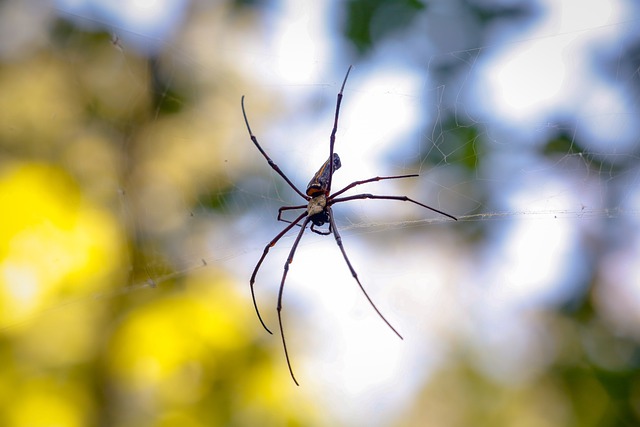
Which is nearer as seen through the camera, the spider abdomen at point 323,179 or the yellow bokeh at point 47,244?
the spider abdomen at point 323,179

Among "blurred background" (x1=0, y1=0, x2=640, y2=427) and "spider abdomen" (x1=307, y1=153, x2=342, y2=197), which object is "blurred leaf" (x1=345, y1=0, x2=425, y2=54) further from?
"spider abdomen" (x1=307, y1=153, x2=342, y2=197)

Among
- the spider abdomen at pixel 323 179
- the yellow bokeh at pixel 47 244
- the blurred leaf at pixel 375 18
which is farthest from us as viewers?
the blurred leaf at pixel 375 18

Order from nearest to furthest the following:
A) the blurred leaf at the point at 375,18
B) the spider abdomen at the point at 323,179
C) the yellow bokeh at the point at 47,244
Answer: the spider abdomen at the point at 323,179 < the yellow bokeh at the point at 47,244 < the blurred leaf at the point at 375,18

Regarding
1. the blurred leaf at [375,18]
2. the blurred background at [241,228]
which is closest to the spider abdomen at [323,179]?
the blurred background at [241,228]

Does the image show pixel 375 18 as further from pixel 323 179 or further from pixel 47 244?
pixel 47 244

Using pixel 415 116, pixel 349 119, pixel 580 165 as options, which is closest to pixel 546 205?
pixel 580 165

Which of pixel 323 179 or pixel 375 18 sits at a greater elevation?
pixel 375 18

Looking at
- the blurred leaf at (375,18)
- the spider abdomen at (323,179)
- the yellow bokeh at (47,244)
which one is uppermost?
the blurred leaf at (375,18)

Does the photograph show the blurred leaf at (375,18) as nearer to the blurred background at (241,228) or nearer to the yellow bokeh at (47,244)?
the blurred background at (241,228)

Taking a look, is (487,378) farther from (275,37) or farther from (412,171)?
(275,37)

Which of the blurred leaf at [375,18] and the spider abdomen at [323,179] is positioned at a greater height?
the blurred leaf at [375,18]

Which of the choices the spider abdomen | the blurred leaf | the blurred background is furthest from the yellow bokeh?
the blurred leaf
